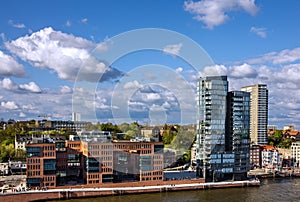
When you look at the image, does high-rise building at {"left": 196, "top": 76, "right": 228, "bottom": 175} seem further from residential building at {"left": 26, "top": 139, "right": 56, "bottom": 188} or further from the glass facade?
residential building at {"left": 26, "top": 139, "right": 56, "bottom": 188}

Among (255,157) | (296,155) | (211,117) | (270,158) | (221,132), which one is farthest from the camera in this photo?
(296,155)

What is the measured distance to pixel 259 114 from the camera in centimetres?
6078

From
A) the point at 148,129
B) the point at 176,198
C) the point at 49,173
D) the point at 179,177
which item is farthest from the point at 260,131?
the point at 49,173

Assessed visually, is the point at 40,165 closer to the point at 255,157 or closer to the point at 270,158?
the point at 255,157

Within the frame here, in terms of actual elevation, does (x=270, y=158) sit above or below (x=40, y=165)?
below

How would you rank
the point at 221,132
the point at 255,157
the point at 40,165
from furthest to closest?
the point at 255,157
the point at 221,132
the point at 40,165

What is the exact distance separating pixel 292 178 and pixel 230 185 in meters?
9.20

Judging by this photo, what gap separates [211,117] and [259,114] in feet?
104

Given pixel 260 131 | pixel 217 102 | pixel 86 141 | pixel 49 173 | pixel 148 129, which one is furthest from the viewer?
pixel 260 131

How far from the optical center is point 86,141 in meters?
27.8

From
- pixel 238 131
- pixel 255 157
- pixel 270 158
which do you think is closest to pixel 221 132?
pixel 238 131

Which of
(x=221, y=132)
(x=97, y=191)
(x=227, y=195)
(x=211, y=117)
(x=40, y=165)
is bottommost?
(x=227, y=195)

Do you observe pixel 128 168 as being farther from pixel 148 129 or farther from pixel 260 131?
pixel 260 131

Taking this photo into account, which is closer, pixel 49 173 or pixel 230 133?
pixel 49 173
